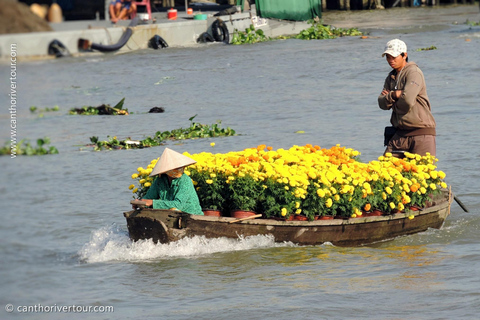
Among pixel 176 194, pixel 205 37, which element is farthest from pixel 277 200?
pixel 205 37

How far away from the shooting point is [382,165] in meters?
6.48

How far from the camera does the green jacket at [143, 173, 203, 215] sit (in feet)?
19.1

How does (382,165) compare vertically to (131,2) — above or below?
below

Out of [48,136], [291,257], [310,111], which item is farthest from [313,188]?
[310,111]

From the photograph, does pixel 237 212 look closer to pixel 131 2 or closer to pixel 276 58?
pixel 131 2

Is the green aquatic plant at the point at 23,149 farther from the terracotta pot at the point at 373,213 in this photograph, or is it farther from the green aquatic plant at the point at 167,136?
the green aquatic plant at the point at 167,136

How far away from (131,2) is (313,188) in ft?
16.5

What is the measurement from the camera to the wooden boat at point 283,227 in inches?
228

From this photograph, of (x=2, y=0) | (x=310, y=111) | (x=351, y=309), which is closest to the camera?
(x=2, y=0)

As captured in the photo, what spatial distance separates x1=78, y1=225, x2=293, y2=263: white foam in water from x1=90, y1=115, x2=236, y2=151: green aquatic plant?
577 centimetres

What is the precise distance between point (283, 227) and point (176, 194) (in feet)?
3.38

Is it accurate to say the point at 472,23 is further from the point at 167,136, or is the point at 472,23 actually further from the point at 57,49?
the point at 57,49

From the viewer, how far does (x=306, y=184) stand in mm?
5977

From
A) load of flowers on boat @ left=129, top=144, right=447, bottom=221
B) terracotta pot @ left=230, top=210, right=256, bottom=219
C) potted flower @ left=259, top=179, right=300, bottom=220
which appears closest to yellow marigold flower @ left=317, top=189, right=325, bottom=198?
load of flowers on boat @ left=129, top=144, right=447, bottom=221
